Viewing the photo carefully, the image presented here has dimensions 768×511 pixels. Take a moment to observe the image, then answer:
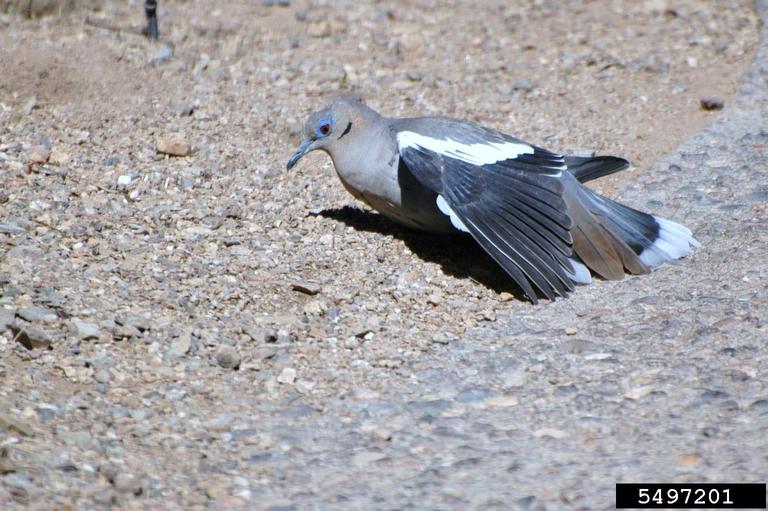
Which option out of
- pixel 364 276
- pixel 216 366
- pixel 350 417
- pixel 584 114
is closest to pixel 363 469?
pixel 350 417

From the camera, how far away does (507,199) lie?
14.9ft

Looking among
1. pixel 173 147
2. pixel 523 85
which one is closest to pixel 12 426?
pixel 173 147

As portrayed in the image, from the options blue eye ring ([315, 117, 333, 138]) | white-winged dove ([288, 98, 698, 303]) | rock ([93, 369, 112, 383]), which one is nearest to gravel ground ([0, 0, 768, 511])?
rock ([93, 369, 112, 383])

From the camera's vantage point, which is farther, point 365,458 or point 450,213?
point 450,213

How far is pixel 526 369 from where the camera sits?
12.6 ft

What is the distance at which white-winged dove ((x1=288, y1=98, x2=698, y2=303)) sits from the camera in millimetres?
4477

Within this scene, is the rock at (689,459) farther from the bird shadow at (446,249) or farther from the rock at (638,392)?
the bird shadow at (446,249)

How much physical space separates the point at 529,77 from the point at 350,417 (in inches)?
157

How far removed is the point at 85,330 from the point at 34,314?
195 millimetres

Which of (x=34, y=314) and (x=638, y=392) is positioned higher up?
(x=34, y=314)

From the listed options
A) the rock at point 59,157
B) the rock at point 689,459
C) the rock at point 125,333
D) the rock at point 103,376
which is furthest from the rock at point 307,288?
the rock at point 689,459

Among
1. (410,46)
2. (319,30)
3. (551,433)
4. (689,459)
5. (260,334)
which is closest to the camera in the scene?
(689,459)

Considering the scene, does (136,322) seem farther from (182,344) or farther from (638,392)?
(638,392)

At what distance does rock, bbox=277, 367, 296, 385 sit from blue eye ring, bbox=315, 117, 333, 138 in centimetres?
157
